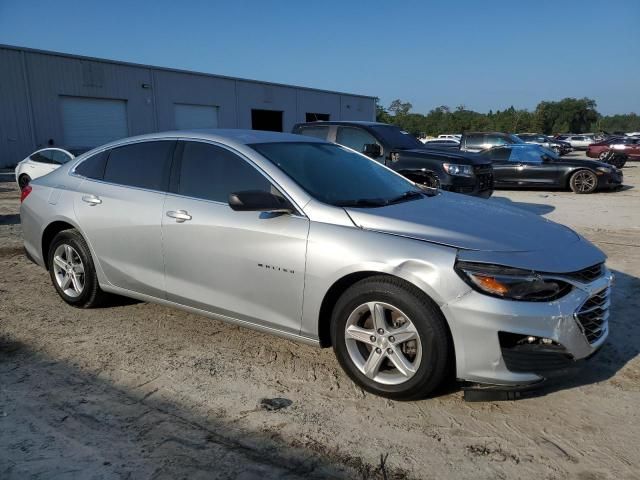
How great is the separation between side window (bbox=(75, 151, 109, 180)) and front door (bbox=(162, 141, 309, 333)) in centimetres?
95

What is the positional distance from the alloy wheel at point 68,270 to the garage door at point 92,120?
21.2 metres

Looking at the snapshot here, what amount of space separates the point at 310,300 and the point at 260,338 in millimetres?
1036

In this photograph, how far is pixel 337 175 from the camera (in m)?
3.86

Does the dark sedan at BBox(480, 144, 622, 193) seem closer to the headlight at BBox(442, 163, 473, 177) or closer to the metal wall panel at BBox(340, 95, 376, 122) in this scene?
the headlight at BBox(442, 163, 473, 177)

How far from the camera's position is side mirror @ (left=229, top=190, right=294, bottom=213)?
323cm

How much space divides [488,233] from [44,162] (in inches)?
534

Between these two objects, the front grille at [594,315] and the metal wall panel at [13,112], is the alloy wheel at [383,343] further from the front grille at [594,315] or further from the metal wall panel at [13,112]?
the metal wall panel at [13,112]

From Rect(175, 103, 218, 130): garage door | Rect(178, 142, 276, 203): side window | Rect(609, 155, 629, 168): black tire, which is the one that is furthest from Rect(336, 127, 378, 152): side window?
Rect(175, 103, 218, 130): garage door

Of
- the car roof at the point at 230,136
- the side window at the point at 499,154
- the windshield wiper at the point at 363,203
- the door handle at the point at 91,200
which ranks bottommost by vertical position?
the side window at the point at 499,154

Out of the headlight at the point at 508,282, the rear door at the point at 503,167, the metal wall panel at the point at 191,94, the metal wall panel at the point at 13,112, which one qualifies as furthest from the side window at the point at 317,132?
the metal wall panel at the point at 191,94

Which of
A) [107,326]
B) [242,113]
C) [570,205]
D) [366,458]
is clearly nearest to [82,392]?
[107,326]

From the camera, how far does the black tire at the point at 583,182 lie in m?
13.8

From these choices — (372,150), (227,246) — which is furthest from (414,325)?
(372,150)

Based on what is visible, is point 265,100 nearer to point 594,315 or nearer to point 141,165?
point 141,165
